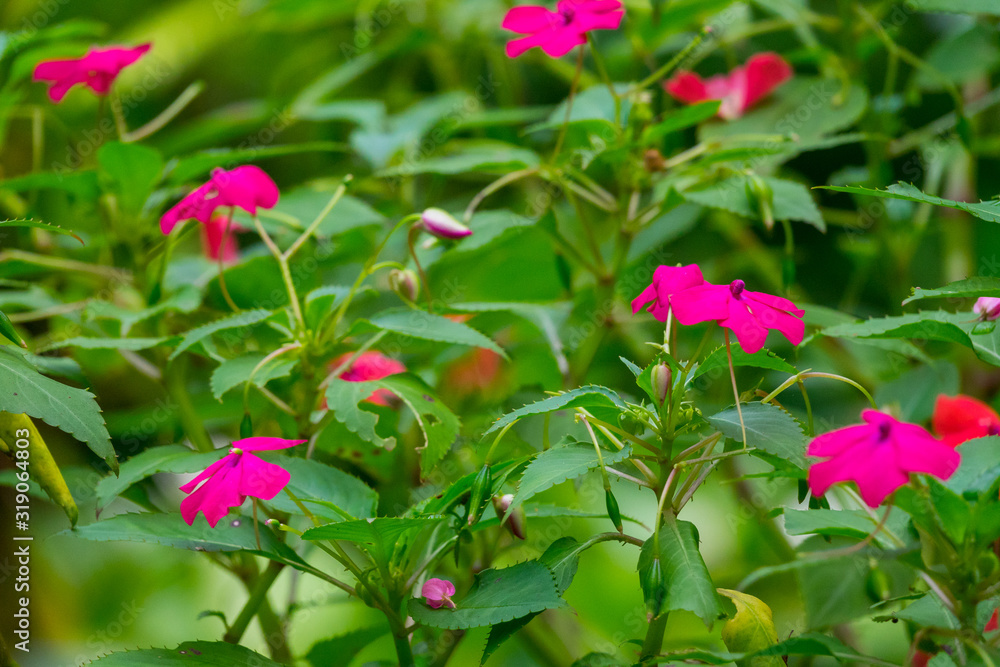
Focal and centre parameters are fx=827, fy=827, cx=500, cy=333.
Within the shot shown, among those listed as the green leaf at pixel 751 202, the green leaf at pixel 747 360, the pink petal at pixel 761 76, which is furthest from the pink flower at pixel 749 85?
the green leaf at pixel 747 360

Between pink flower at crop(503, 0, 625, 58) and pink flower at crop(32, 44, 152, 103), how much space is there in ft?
1.16

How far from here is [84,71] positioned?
0.71 m

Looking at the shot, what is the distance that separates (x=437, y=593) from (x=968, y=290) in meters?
0.34

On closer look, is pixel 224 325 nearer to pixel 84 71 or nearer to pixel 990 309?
pixel 84 71

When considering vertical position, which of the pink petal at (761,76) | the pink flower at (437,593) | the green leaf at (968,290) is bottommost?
the pink flower at (437,593)

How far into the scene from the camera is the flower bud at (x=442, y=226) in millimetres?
619

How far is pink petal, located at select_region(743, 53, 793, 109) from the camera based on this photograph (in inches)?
35.1

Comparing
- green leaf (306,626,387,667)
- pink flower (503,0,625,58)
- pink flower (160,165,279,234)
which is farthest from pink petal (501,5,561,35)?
green leaf (306,626,387,667)

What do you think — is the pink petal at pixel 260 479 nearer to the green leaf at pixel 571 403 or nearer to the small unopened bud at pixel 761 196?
the green leaf at pixel 571 403

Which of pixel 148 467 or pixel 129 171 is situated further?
pixel 129 171

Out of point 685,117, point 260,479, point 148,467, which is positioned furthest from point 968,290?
point 148,467

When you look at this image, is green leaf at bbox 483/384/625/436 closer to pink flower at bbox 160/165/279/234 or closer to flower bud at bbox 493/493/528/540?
flower bud at bbox 493/493/528/540

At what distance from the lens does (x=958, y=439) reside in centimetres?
59

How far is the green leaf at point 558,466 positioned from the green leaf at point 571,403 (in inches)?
1.0
